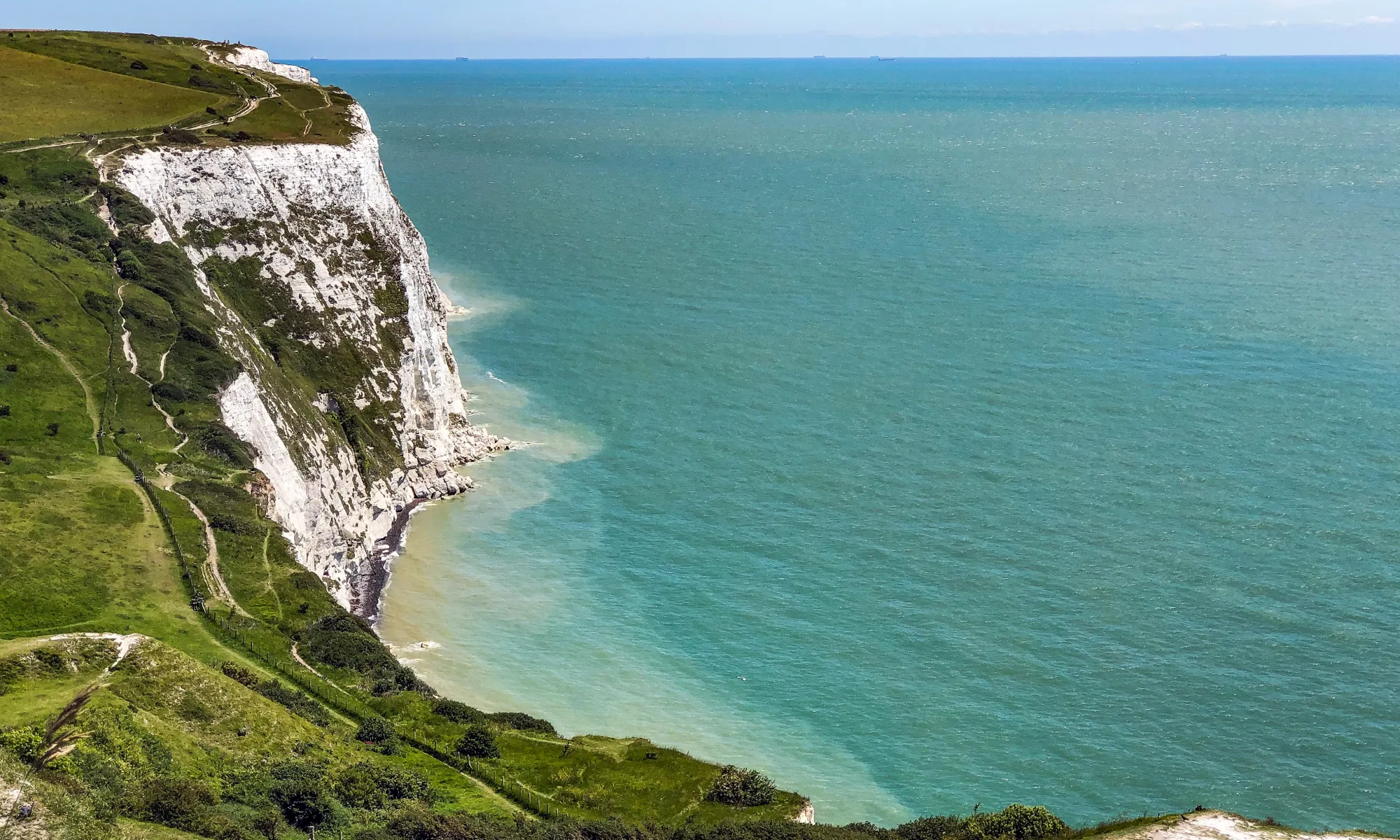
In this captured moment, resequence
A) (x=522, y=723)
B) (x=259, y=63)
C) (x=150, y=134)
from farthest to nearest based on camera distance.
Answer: (x=259, y=63)
(x=150, y=134)
(x=522, y=723)

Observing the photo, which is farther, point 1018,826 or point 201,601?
point 201,601

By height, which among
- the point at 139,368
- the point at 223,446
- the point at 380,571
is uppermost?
the point at 139,368

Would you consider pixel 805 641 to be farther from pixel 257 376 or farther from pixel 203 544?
pixel 257 376

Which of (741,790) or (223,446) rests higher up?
(223,446)

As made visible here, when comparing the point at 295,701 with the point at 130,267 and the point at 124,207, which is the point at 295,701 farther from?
the point at 124,207

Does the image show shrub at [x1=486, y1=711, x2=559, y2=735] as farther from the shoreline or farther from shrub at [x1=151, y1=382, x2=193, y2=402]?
shrub at [x1=151, y1=382, x2=193, y2=402]

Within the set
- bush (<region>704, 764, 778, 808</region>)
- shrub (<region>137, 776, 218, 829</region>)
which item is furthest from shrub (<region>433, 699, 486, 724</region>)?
shrub (<region>137, 776, 218, 829</region>)

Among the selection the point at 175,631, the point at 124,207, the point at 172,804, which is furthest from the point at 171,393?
the point at 172,804
